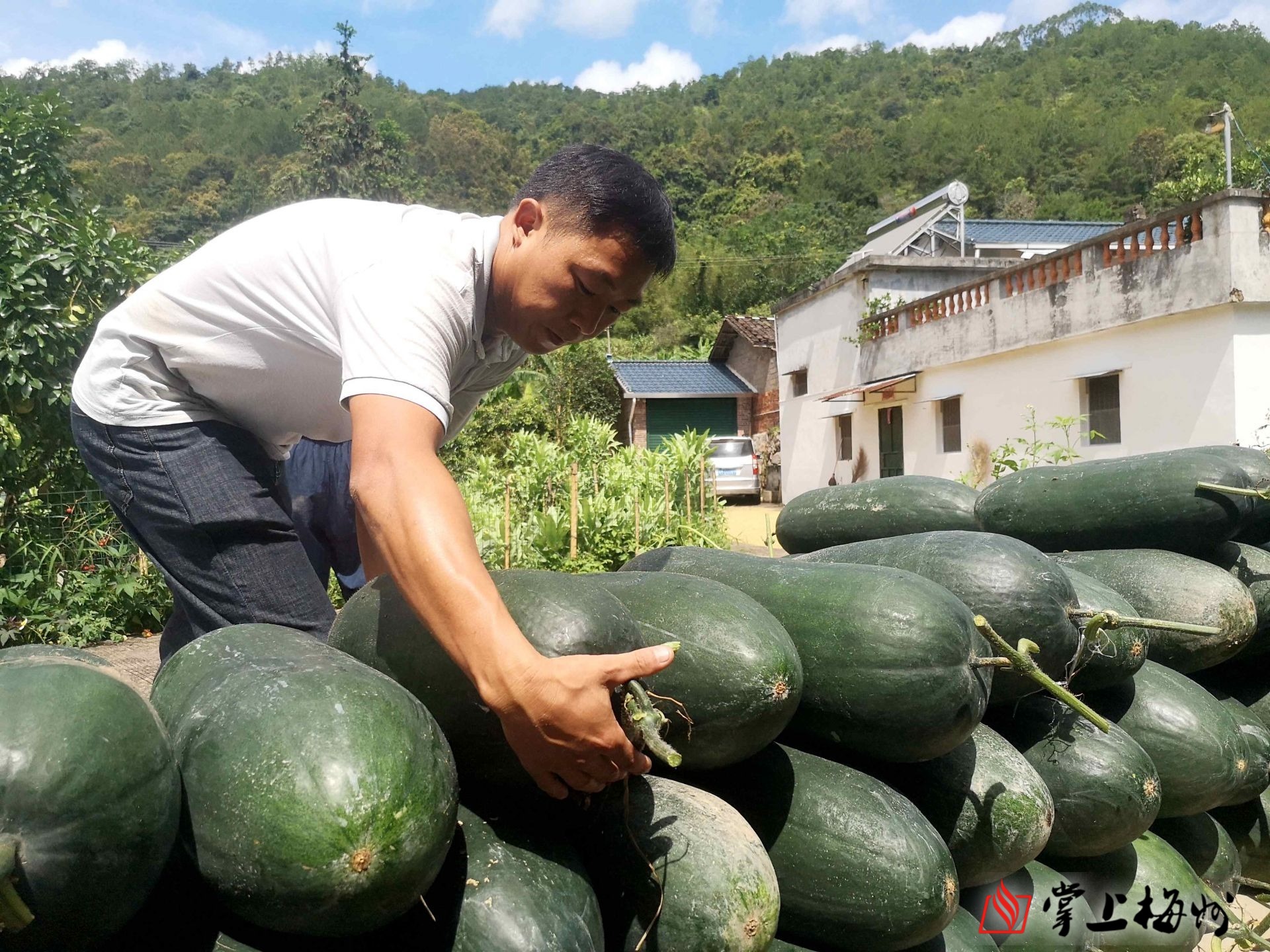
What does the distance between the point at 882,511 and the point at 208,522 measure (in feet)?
7.02

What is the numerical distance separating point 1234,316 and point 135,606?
1136cm

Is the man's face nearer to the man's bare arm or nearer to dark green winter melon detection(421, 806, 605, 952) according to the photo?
the man's bare arm

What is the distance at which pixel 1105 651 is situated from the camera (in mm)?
2223

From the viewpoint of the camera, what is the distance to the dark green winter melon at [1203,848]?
99.3 inches

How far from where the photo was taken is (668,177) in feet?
217

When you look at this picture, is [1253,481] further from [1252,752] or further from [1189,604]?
[1252,752]

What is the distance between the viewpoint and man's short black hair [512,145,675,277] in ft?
5.68

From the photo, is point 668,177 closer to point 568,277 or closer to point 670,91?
point 670,91

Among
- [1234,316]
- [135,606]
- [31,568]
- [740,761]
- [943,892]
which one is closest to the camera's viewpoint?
[943,892]

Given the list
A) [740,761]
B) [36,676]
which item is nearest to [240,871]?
[36,676]

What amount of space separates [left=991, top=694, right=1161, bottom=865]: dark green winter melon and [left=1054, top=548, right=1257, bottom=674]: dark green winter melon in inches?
21.1

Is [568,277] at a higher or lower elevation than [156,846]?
→ higher

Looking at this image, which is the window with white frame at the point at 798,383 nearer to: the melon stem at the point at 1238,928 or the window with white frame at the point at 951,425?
the window with white frame at the point at 951,425

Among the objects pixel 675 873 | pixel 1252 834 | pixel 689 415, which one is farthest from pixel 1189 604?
pixel 689 415
